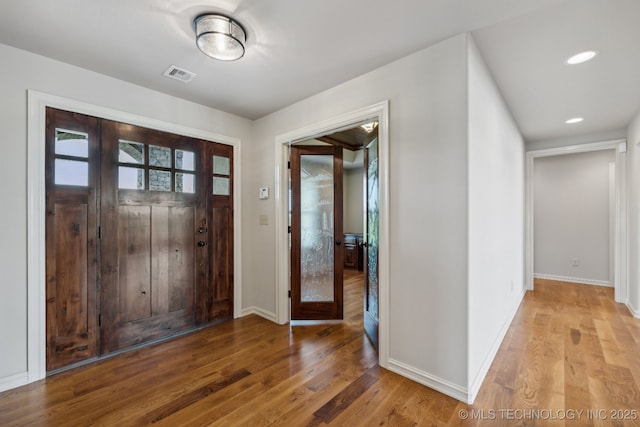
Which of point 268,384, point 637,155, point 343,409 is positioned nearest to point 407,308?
point 343,409

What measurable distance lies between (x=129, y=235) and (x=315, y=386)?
7.12 feet

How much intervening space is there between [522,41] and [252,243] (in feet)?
10.8

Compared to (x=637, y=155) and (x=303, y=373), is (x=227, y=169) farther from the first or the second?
(x=637, y=155)

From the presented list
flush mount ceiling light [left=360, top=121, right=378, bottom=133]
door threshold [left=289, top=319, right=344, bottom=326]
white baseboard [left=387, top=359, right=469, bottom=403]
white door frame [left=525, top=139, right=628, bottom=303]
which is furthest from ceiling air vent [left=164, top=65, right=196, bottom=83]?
white door frame [left=525, top=139, right=628, bottom=303]

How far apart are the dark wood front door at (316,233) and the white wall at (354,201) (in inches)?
141

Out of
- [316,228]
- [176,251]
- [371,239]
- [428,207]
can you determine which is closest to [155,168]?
[176,251]

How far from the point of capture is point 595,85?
2.71 m

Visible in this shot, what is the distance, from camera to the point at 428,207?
206 cm

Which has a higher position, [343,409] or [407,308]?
[407,308]

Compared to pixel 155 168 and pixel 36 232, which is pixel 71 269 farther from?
pixel 155 168

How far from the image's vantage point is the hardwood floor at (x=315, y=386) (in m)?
1.74

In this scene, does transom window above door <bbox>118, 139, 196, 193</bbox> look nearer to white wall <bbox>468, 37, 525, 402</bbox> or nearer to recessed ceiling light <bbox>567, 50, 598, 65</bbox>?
white wall <bbox>468, 37, 525, 402</bbox>

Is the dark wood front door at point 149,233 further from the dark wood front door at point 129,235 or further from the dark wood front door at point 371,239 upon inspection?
the dark wood front door at point 371,239

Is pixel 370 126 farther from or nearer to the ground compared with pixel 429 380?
farther from the ground
